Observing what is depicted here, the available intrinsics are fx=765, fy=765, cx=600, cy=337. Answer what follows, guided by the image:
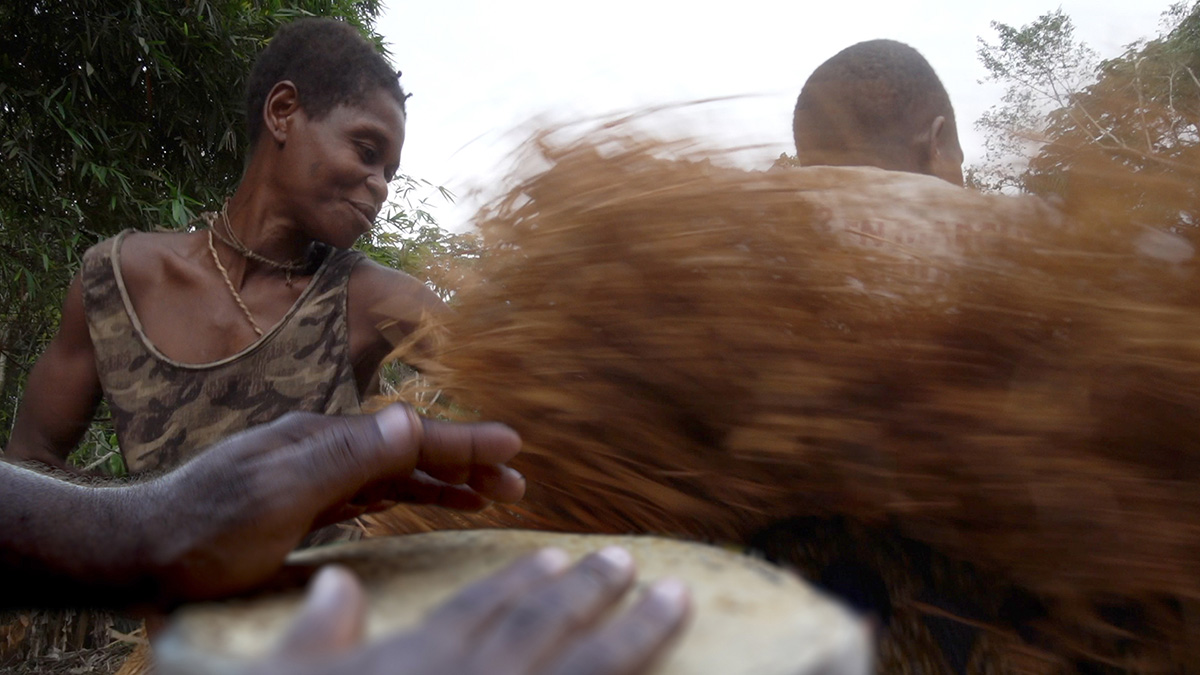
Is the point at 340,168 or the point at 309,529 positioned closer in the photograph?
the point at 309,529

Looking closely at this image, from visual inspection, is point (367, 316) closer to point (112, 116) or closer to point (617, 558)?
point (617, 558)

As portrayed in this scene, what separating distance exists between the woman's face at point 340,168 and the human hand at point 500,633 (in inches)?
48.1

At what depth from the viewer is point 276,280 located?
148 cm

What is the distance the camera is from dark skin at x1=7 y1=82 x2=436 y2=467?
4.59 ft

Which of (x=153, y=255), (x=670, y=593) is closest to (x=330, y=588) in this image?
(x=670, y=593)

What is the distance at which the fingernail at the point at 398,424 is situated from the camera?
43cm

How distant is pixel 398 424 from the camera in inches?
17.4

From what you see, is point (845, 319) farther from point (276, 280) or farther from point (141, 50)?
point (141, 50)

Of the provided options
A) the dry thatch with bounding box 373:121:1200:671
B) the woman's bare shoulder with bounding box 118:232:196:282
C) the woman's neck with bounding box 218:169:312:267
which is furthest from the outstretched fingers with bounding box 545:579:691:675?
the woman's bare shoulder with bounding box 118:232:196:282

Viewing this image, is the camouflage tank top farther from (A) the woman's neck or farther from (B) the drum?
(B) the drum

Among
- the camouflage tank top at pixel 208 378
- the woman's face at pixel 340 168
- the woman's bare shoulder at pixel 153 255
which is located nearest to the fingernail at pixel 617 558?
the camouflage tank top at pixel 208 378

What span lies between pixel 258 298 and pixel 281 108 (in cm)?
38

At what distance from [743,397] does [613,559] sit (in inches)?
7.0

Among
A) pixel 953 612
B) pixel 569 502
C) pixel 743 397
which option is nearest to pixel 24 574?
pixel 569 502
